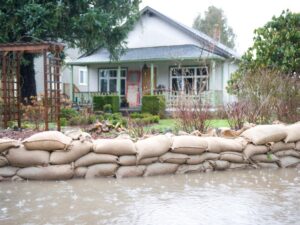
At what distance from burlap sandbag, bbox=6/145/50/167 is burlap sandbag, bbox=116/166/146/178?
1.01 metres

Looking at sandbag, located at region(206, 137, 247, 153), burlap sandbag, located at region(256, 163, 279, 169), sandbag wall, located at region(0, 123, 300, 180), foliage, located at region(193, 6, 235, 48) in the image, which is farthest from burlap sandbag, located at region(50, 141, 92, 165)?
foliage, located at region(193, 6, 235, 48)

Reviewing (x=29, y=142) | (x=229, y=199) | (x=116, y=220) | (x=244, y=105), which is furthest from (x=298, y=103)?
(x=116, y=220)

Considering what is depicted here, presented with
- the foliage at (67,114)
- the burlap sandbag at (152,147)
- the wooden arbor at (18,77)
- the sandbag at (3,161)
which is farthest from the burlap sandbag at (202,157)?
the foliage at (67,114)

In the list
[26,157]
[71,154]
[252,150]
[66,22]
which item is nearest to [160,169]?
[71,154]

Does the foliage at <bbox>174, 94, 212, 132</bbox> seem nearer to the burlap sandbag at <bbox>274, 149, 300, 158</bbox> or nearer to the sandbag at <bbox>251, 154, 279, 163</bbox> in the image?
the sandbag at <bbox>251, 154, 279, 163</bbox>

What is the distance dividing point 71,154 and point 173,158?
1.46 m

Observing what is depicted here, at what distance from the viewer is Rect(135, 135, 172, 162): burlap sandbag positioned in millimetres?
6051

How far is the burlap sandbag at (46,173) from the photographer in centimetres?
583

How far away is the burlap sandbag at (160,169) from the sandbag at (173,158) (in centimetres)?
6

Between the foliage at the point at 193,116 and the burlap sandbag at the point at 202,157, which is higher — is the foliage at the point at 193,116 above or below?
above

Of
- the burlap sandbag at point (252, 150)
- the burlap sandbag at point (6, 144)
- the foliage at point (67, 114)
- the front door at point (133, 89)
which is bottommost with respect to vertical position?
the burlap sandbag at point (252, 150)

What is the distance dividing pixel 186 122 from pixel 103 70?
15085mm

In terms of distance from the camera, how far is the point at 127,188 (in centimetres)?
534

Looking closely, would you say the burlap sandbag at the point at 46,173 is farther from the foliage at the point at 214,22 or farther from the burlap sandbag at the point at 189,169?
the foliage at the point at 214,22
